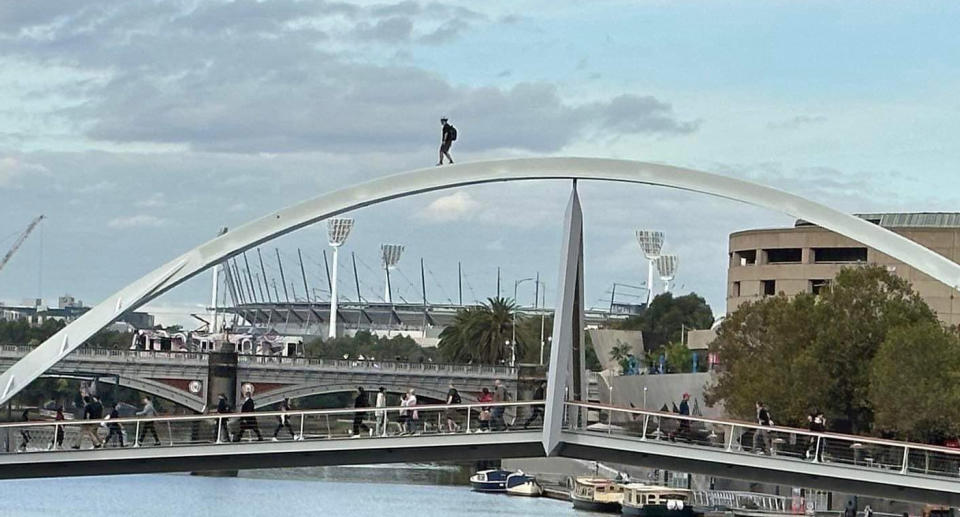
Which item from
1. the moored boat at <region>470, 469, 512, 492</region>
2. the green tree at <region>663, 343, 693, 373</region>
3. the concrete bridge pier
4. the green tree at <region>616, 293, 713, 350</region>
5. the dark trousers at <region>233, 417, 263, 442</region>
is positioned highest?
the green tree at <region>616, 293, 713, 350</region>

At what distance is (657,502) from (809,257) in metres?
44.6

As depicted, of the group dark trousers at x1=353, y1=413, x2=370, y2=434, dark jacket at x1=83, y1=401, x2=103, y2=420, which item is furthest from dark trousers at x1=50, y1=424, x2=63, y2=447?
dark trousers at x1=353, y1=413, x2=370, y2=434

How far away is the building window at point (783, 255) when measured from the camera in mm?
135625

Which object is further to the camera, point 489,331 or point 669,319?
point 669,319

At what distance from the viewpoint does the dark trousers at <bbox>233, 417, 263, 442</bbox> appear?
47.2 meters

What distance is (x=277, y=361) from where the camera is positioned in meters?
125

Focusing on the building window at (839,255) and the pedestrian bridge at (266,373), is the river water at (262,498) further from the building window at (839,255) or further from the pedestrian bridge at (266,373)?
the building window at (839,255)

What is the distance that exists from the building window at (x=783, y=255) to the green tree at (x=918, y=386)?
59528 millimetres

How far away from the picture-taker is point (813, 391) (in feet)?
261

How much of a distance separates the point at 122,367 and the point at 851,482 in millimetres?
76061

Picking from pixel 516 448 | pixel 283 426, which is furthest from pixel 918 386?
pixel 283 426

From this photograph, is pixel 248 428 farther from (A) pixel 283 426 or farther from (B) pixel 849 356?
(B) pixel 849 356

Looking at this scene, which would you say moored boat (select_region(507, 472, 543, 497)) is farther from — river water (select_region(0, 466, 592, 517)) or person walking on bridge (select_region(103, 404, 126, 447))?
person walking on bridge (select_region(103, 404, 126, 447))

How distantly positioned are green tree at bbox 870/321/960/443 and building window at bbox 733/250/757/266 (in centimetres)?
6312
